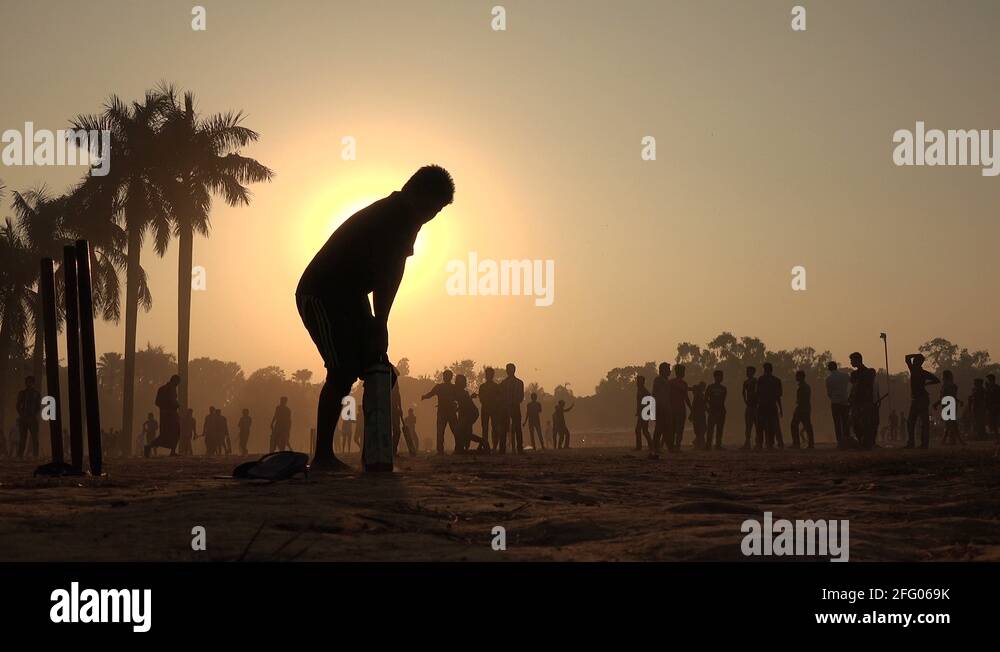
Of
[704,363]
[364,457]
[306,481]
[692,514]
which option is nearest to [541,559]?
[692,514]

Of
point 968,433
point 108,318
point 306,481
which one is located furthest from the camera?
point 108,318

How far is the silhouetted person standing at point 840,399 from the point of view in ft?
63.1

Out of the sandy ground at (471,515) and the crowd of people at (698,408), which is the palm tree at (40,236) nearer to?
the crowd of people at (698,408)

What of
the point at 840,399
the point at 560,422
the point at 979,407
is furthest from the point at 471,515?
the point at 560,422

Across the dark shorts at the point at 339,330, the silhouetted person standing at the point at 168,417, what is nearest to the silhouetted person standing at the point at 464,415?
the silhouetted person standing at the point at 168,417

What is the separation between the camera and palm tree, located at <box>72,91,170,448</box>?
32.8 meters

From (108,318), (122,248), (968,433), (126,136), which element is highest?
(126,136)

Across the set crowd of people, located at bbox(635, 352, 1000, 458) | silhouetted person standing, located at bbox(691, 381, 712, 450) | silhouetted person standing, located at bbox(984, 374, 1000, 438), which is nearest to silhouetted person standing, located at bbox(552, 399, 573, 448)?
crowd of people, located at bbox(635, 352, 1000, 458)

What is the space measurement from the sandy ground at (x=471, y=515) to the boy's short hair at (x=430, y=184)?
2.35 meters

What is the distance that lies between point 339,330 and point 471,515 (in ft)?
10.3

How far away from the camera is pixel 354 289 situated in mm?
8594

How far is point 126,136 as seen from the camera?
32938 millimetres

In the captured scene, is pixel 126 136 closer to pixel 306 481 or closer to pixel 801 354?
pixel 306 481
